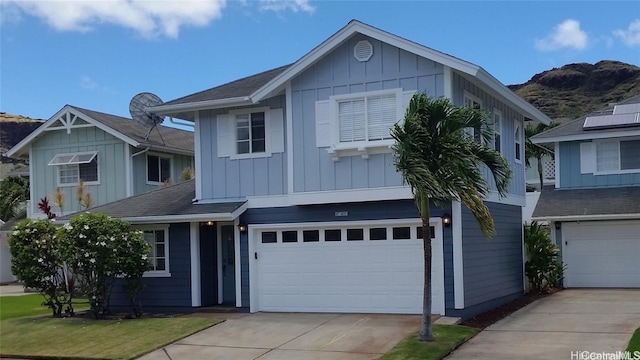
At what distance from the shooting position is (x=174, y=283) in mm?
16969

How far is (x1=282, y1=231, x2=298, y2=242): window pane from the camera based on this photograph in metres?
16.1

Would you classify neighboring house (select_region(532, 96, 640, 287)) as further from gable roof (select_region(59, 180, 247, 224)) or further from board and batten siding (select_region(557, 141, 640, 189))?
gable roof (select_region(59, 180, 247, 224))

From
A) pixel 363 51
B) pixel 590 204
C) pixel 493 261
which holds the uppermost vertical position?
pixel 363 51

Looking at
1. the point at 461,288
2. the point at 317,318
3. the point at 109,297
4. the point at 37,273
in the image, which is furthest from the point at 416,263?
the point at 37,273

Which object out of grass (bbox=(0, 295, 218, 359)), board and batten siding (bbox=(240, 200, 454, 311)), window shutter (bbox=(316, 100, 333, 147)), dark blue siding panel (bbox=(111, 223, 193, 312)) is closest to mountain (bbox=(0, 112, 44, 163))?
dark blue siding panel (bbox=(111, 223, 193, 312))

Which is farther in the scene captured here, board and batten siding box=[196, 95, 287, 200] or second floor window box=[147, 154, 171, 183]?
second floor window box=[147, 154, 171, 183]

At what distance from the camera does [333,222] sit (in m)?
15.5

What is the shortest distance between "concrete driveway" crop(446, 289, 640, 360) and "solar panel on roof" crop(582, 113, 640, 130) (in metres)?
6.56

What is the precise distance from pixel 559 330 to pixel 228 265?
8033 millimetres

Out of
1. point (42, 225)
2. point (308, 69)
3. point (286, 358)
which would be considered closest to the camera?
point (286, 358)

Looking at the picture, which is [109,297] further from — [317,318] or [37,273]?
[317,318]

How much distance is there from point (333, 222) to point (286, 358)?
14.8 feet

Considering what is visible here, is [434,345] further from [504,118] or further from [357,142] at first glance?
[504,118]

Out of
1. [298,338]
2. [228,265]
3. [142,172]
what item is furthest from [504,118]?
[142,172]
